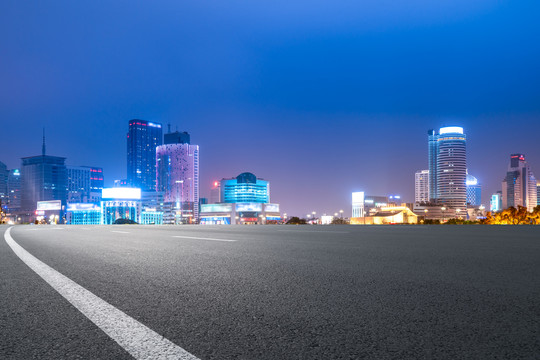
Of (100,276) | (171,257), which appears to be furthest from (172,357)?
(171,257)

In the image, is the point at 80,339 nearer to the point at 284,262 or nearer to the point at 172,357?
the point at 172,357

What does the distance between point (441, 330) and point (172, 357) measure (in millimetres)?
1720

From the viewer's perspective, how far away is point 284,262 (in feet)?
22.7

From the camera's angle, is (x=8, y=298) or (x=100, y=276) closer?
(x=8, y=298)

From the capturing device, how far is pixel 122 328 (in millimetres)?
3064

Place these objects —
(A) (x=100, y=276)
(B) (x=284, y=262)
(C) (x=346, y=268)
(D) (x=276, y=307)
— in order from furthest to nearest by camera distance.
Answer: (B) (x=284, y=262), (C) (x=346, y=268), (A) (x=100, y=276), (D) (x=276, y=307)

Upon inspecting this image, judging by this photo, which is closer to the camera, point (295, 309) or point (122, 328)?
point (122, 328)

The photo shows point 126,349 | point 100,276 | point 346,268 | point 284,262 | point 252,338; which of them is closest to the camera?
point 126,349

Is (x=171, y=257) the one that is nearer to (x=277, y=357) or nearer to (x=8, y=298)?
(x=8, y=298)

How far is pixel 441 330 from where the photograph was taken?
2945 mm

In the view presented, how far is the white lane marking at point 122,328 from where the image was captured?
2531mm

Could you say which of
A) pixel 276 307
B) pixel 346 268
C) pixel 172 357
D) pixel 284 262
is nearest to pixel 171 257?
pixel 284 262

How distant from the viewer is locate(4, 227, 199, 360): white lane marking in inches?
99.7

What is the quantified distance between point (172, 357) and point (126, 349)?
33 centimetres
